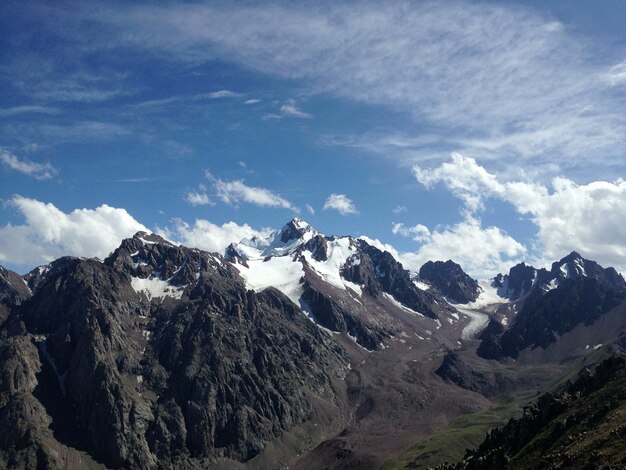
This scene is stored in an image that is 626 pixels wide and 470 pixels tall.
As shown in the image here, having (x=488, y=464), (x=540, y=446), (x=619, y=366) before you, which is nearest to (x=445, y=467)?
(x=488, y=464)

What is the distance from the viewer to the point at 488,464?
5007 inches

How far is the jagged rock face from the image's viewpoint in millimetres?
104188

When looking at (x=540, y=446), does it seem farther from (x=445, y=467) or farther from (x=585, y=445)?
(x=445, y=467)

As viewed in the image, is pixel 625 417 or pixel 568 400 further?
pixel 568 400

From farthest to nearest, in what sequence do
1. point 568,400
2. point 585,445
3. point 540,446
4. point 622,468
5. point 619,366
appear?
point 619,366, point 568,400, point 540,446, point 585,445, point 622,468

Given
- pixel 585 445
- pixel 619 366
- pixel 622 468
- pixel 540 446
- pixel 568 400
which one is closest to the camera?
pixel 622 468

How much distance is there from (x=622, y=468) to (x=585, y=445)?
668 inches

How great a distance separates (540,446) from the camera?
123562mm

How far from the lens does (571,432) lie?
121875 millimetres

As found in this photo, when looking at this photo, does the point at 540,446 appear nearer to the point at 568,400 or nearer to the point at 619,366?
the point at 568,400

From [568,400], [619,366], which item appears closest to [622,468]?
[568,400]

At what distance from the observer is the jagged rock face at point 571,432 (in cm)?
10419

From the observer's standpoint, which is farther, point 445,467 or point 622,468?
point 445,467

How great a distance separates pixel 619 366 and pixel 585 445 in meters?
51.9
